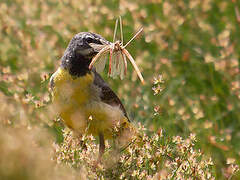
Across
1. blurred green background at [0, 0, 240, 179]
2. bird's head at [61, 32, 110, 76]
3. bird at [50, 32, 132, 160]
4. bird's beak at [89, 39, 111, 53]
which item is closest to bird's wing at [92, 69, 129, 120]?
bird at [50, 32, 132, 160]

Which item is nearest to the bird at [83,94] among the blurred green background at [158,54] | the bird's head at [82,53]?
the bird's head at [82,53]

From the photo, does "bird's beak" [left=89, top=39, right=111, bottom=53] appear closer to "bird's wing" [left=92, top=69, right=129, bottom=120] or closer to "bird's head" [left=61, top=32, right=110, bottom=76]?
"bird's head" [left=61, top=32, right=110, bottom=76]

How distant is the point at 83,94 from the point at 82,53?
1.07 feet

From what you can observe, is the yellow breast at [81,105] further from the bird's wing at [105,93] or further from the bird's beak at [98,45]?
the bird's beak at [98,45]

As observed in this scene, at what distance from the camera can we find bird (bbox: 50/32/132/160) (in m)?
3.86

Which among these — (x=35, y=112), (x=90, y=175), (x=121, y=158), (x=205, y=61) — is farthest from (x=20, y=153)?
(x=205, y=61)

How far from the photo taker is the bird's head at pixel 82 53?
3.98 m

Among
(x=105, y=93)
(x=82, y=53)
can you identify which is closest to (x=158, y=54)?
(x=105, y=93)

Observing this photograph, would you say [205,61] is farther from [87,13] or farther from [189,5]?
[87,13]

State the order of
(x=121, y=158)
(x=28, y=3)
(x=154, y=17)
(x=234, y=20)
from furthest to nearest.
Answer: (x=28, y=3) < (x=154, y=17) < (x=234, y=20) < (x=121, y=158)

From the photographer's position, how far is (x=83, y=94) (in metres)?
3.91

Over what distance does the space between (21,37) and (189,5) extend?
6.90 ft

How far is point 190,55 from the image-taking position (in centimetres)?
599

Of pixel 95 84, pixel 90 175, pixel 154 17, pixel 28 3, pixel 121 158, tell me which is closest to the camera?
pixel 90 175
